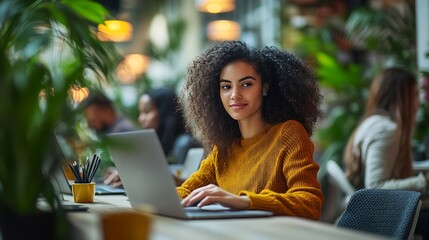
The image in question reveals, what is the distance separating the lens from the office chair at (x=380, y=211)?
2613mm

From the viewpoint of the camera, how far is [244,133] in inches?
118

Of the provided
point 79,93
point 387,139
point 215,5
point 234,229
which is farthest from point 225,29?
point 234,229

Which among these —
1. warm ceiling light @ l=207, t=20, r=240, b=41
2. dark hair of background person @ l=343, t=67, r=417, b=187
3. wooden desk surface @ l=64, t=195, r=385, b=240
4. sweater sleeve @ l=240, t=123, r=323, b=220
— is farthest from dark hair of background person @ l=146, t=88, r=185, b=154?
warm ceiling light @ l=207, t=20, r=240, b=41

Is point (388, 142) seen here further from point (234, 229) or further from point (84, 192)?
point (234, 229)

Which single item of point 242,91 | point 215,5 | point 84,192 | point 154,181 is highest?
point 215,5

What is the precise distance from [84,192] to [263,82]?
76 centimetres

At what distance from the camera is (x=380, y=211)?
2678 millimetres

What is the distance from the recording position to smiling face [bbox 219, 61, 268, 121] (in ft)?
9.52

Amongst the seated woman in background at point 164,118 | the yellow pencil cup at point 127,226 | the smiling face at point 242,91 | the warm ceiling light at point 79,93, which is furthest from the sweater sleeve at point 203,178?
the seated woman in background at point 164,118

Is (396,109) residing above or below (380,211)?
above

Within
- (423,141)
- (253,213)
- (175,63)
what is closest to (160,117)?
(423,141)

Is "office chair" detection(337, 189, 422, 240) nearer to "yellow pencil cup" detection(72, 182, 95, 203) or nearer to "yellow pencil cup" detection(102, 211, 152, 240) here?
"yellow pencil cup" detection(72, 182, 95, 203)

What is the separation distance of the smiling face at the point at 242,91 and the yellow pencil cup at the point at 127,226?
1.33 m

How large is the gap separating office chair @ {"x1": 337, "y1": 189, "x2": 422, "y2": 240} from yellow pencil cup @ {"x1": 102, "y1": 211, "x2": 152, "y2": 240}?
47.9 inches
